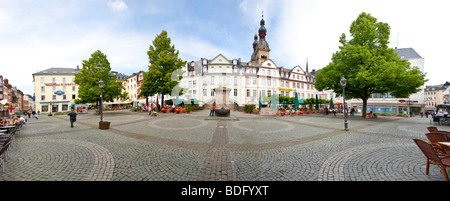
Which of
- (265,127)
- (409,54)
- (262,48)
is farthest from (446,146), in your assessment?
(409,54)

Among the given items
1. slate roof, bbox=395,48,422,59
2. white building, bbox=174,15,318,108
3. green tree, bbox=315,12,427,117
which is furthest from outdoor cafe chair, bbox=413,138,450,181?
slate roof, bbox=395,48,422,59

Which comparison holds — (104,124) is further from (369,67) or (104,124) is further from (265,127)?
(369,67)

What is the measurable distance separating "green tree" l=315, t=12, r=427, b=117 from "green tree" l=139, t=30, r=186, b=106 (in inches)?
894

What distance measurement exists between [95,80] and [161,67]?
9.95 m

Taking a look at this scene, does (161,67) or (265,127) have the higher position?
(161,67)

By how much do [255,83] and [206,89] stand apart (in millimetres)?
13425

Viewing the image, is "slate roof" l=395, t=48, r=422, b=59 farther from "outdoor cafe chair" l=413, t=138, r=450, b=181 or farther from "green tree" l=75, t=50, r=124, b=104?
"green tree" l=75, t=50, r=124, b=104

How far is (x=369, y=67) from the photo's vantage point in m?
17.0

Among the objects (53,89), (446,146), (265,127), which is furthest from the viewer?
(53,89)

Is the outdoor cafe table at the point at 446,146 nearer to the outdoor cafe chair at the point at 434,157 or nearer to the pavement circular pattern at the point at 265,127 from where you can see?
the outdoor cafe chair at the point at 434,157

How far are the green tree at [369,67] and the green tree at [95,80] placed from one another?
30.9 metres

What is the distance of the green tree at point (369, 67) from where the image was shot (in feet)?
48.9

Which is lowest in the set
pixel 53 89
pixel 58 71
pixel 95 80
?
pixel 95 80

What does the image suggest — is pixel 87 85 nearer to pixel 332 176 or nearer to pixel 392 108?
pixel 332 176
